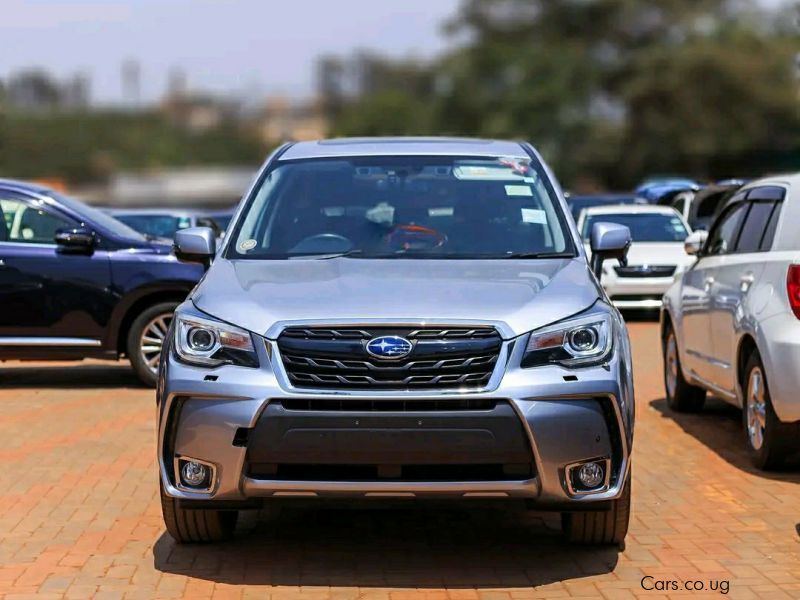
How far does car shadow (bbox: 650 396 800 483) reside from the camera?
28.8 ft

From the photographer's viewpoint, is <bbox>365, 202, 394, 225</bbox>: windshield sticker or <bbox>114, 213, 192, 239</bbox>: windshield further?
<bbox>114, 213, 192, 239</bbox>: windshield

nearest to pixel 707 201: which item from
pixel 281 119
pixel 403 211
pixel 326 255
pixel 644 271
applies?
pixel 644 271

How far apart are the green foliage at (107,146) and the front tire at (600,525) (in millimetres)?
83151

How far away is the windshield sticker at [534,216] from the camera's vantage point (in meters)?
7.41

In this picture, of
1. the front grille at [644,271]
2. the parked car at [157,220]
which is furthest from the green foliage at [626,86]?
the parked car at [157,220]

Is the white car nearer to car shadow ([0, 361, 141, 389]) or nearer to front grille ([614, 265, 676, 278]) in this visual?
front grille ([614, 265, 676, 278])

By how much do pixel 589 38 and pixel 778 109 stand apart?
17.6 m

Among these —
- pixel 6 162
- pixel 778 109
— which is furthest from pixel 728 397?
pixel 6 162

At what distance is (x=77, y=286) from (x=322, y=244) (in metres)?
5.82

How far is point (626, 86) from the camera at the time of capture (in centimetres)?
8375

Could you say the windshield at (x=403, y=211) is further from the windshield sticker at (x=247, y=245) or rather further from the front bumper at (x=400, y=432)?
the front bumper at (x=400, y=432)

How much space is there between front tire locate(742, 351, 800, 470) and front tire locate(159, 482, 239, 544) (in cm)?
319

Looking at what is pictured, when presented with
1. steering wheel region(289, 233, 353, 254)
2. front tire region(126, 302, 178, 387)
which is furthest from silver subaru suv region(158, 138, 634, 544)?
front tire region(126, 302, 178, 387)

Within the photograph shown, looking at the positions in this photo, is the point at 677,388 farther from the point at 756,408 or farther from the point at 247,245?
the point at 247,245
